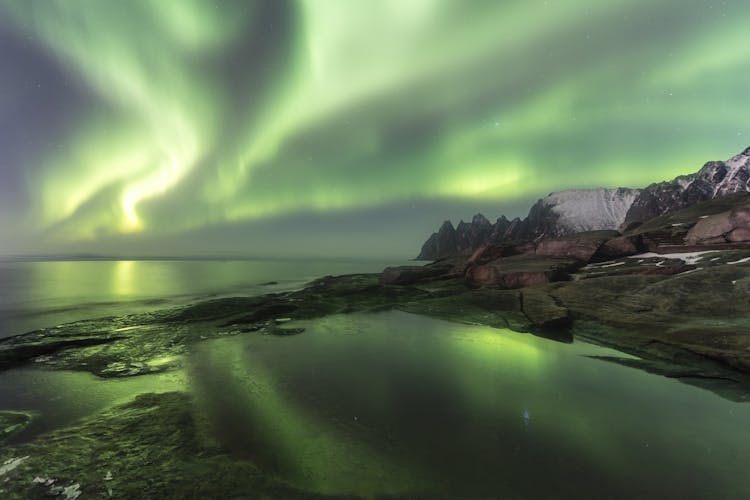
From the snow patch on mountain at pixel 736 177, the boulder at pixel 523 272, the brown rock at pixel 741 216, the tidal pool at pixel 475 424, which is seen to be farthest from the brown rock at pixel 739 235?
the snow patch on mountain at pixel 736 177

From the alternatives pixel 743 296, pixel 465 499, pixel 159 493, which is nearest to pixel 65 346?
pixel 159 493

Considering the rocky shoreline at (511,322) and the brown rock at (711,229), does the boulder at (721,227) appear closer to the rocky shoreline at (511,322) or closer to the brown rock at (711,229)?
the brown rock at (711,229)

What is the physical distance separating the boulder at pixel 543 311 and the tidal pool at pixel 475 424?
7249mm

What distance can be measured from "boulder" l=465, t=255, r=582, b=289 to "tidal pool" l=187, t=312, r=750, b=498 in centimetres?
2486

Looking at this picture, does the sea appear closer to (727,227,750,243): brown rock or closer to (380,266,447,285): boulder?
(727,227,750,243): brown rock

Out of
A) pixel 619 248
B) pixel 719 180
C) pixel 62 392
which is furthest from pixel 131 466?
pixel 719 180

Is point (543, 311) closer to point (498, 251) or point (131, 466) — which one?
point (131, 466)

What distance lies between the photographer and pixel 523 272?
4944cm

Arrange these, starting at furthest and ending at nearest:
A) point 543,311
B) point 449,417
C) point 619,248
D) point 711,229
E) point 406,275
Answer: point 406,275, point 619,248, point 711,229, point 543,311, point 449,417

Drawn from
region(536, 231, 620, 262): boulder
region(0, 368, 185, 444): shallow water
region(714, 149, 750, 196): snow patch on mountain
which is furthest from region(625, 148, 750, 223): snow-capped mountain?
region(0, 368, 185, 444): shallow water

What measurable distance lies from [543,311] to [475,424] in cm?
2488

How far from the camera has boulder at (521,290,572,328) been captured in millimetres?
31500

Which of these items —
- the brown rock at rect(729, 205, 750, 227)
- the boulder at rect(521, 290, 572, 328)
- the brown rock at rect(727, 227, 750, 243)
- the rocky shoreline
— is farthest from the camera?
the brown rock at rect(729, 205, 750, 227)

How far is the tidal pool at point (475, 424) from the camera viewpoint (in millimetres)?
9969
